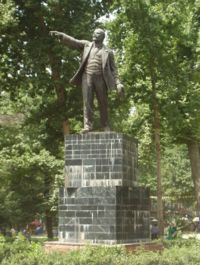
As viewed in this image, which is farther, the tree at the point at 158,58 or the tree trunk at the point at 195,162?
the tree trunk at the point at 195,162

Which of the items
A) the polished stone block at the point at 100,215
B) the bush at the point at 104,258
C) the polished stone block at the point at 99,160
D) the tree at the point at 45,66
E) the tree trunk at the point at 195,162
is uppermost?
the tree at the point at 45,66

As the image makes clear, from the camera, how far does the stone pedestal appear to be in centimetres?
1262

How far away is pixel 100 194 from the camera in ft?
41.8

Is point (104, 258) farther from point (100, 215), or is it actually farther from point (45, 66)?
point (45, 66)

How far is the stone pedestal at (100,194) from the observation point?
1262cm

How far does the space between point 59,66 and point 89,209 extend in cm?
1063

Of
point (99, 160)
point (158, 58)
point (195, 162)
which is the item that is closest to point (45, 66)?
point (158, 58)

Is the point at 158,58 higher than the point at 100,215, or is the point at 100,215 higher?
the point at 158,58

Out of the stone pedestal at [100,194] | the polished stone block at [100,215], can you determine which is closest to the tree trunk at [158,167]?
the stone pedestal at [100,194]

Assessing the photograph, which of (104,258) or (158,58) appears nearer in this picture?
(104,258)

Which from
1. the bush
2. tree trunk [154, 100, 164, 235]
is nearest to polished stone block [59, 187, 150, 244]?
the bush

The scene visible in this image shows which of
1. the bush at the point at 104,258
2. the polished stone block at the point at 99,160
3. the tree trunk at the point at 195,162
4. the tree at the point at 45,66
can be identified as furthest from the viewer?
the tree trunk at the point at 195,162

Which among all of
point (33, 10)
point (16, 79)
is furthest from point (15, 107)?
point (33, 10)

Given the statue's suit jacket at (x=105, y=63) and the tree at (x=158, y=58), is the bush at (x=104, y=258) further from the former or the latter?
the tree at (x=158, y=58)
